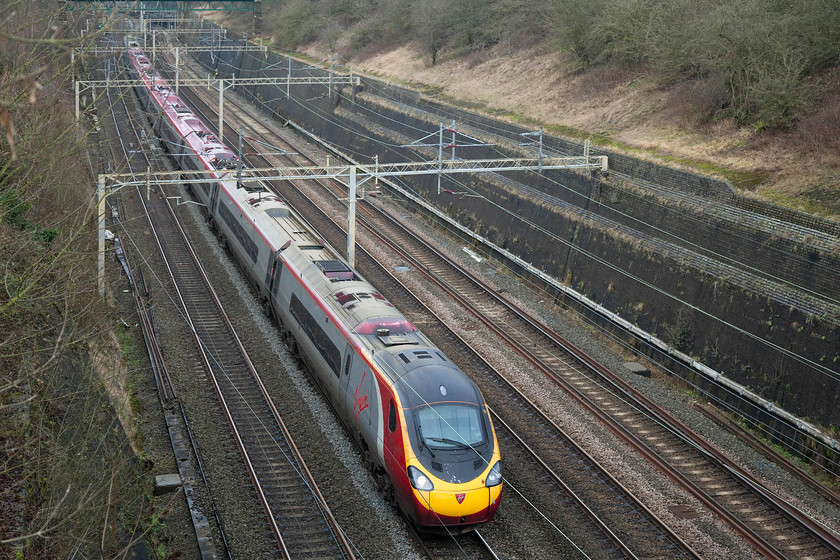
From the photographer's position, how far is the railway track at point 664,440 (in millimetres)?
15398

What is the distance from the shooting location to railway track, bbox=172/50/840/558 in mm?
15398

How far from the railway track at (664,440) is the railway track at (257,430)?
7485mm

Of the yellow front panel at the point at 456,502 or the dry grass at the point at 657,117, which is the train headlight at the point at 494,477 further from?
the dry grass at the point at 657,117

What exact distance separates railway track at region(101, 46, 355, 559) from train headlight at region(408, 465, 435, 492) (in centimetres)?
180

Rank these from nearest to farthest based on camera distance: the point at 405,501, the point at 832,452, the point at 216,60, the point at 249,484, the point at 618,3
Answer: the point at 405,501 < the point at 249,484 < the point at 832,452 < the point at 618,3 < the point at 216,60

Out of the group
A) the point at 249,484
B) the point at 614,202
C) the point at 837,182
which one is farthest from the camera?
the point at 614,202

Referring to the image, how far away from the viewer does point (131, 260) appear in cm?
2922

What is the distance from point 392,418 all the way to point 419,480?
1370 mm

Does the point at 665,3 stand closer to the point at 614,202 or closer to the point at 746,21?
the point at 746,21

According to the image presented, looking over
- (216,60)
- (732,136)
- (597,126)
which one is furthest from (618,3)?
(216,60)

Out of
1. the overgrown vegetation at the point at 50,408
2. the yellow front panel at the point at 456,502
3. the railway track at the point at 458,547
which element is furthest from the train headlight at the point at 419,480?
the overgrown vegetation at the point at 50,408

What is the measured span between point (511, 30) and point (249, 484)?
43126 millimetres

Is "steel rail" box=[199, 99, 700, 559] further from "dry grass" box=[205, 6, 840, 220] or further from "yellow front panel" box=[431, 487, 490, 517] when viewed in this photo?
"dry grass" box=[205, 6, 840, 220]

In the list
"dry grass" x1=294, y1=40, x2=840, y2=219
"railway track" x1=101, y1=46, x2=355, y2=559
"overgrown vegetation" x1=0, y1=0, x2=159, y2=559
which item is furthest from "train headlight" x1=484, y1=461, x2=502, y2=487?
"dry grass" x1=294, y1=40, x2=840, y2=219
